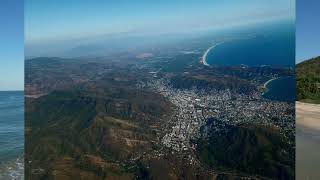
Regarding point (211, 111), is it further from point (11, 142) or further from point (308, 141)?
point (11, 142)

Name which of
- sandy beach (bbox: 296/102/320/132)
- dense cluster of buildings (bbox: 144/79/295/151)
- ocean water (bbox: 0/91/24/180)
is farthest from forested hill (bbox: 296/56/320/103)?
dense cluster of buildings (bbox: 144/79/295/151)

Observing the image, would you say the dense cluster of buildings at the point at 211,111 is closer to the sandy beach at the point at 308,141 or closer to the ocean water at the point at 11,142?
the sandy beach at the point at 308,141

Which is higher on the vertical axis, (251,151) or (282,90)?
(282,90)

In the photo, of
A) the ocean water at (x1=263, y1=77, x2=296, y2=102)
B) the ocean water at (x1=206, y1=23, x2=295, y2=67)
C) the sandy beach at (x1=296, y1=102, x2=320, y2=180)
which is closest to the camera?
the ocean water at (x1=206, y1=23, x2=295, y2=67)

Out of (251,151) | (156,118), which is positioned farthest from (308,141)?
(156,118)

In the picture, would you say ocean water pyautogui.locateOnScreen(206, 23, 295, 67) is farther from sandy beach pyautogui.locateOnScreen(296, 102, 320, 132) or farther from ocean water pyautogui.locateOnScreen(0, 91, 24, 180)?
sandy beach pyautogui.locateOnScreen(296, 102, 320, 132)

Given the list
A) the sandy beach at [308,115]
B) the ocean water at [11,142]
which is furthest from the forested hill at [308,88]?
the ocean water at [11,142]
